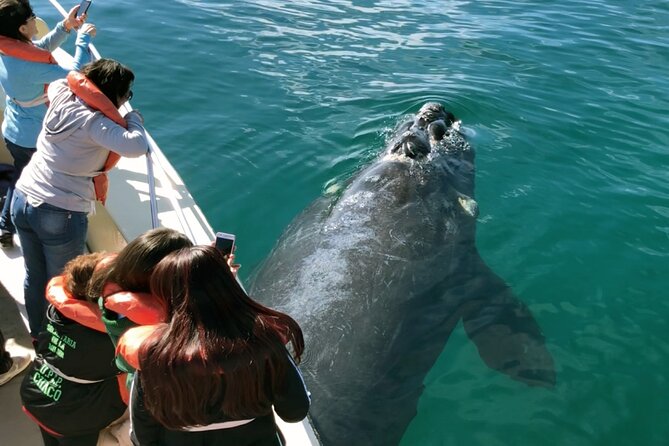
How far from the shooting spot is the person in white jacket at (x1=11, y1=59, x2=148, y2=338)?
4316 mm

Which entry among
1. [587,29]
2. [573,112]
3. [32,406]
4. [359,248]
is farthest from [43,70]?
[587,29]

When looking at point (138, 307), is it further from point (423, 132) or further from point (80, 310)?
point (423, 132)

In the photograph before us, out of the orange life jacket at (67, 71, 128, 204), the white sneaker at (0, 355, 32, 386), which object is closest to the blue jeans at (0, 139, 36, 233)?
the white sneaker at (0, 355, 32, 386)

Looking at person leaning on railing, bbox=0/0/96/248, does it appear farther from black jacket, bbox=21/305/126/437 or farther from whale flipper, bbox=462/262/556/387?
whale flipper, bbox=462/262/556/387

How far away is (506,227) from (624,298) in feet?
6.00

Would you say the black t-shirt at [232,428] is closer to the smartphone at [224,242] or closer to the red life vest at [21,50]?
the smartphone at [224,242]

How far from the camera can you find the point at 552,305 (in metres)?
7.31

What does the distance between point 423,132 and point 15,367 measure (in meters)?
6.32

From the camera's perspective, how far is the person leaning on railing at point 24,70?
506 cm

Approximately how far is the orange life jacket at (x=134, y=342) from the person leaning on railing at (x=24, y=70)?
10.3 ft

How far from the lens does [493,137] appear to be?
10.7 m

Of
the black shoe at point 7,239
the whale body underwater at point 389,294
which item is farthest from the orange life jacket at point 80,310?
the black shoe at point 7,239

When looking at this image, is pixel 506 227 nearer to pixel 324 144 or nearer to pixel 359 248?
pixel 359 248

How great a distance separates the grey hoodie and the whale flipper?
418cm
